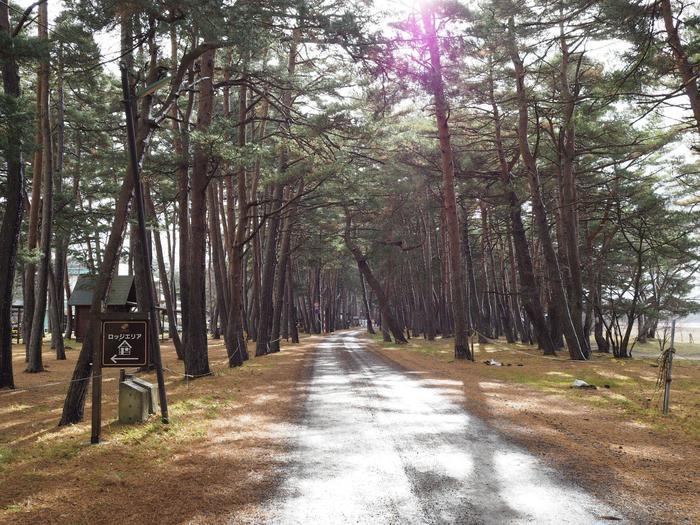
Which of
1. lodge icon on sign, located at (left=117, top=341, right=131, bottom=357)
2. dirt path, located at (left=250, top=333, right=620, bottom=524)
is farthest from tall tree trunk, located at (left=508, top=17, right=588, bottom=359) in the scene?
lodge icon on sign, located at (left=117, top=341, right=131, bottom=357)

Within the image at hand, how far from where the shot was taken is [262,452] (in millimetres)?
5926

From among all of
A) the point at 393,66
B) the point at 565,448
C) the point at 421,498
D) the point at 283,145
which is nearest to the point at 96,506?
the point at 421,498

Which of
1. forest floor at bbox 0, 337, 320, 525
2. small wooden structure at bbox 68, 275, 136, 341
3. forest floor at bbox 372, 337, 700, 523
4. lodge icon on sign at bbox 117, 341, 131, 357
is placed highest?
small wooden structure at bbox 68, 275, 136, 341

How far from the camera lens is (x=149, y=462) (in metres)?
5.67

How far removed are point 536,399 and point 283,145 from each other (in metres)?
10.6

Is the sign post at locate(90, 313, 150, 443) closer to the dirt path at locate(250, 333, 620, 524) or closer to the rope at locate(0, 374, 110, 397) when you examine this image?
the rope at locate(0, 374, 110, 397)

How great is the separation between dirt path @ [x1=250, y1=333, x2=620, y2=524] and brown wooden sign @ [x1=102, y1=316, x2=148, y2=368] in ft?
7.89

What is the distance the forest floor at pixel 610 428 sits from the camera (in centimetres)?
452

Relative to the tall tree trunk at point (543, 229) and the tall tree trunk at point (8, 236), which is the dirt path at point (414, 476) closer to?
the tall tree trunk at point (8, 236)

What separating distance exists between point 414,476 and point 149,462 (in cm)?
289

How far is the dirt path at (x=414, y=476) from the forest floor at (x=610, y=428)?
34cm

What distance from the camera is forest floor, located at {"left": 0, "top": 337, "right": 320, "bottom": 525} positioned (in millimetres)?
4285

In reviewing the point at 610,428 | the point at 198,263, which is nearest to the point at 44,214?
the point at 198,263

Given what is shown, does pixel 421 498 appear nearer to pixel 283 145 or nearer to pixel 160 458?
pixel 160 458
